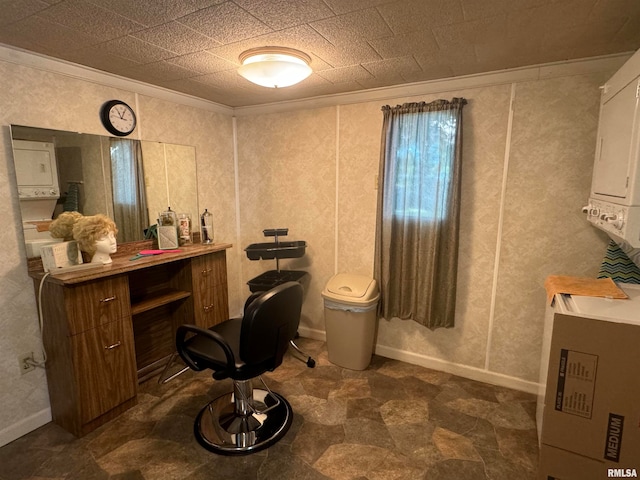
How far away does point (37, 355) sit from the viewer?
2.13 meters

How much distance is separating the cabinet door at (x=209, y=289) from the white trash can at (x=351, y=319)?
2.98ft

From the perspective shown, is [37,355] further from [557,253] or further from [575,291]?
[557,253]

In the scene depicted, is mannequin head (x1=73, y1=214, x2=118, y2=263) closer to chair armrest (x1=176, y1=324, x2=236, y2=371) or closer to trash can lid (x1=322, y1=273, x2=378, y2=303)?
chair armrest (x1=176, y1=324, x2=236, y2=371)

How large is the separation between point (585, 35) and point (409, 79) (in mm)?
1032

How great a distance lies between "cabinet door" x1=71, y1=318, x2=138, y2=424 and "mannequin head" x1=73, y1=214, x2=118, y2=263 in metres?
0.44

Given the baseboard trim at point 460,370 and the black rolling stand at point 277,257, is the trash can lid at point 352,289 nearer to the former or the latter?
the black rolling stand at point 277,257

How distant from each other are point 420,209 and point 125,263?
2122 millimetres

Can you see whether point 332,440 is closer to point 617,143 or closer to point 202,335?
point 202,335

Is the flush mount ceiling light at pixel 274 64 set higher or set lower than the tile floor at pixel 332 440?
higher

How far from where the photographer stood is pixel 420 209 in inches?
104

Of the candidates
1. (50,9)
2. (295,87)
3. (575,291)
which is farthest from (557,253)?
(50,9)

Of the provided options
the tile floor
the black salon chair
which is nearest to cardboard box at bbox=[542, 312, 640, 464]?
the tile floor

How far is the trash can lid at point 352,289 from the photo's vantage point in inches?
106

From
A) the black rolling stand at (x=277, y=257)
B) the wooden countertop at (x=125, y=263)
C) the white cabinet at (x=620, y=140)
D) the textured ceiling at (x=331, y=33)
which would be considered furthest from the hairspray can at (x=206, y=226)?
the white cabinet at (x=620, y=140)
